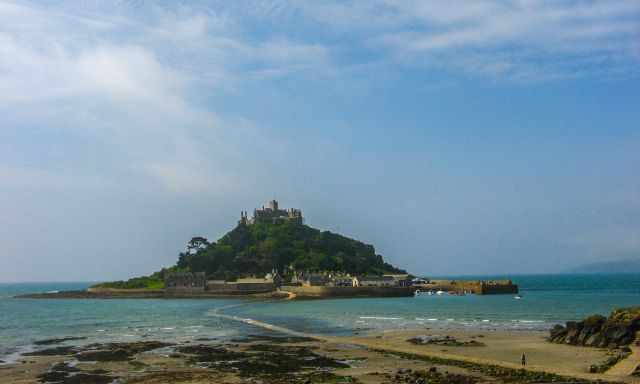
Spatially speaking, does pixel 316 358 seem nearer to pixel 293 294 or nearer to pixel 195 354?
pixel 195 354

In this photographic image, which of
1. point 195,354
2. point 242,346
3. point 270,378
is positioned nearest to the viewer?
point 270,378

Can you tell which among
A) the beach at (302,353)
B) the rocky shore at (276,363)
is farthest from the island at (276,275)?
the rocky shore at (276,363)

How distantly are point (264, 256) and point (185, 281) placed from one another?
97.7 feet

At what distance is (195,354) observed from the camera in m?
41.6

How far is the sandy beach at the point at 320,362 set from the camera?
31875mm

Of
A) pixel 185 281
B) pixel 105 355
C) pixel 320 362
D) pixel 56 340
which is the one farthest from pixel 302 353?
pixel 185 281

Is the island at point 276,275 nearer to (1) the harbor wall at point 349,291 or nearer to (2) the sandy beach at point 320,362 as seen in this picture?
(1) the harbor wall at point 349,291

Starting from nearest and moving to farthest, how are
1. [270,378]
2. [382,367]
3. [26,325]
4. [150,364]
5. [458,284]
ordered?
1. [270,378]
2. [382,367]
3. [150,364]
4. [26,325]
5. [458,284]

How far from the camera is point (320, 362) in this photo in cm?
3747

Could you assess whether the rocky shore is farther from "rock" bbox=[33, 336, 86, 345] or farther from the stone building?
the stone building

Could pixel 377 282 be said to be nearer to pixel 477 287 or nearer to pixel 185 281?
pixel 477 287

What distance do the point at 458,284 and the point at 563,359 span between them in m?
120

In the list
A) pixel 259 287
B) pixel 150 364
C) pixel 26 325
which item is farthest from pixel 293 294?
pixel 150 364

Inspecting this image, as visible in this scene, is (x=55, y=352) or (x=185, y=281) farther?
(x=185, y=281)
